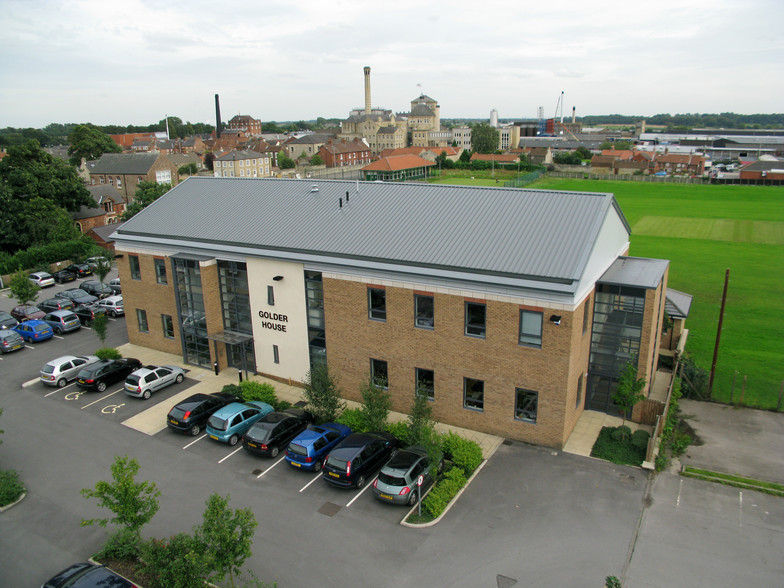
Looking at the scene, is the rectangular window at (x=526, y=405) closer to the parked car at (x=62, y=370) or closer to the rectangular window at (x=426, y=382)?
the rectangular window at (x=426, y=382)

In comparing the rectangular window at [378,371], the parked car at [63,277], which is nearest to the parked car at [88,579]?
the rectangular window at [378,371]

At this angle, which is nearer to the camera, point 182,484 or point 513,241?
point 182,484

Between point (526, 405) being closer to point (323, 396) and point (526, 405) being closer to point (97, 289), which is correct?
point (323, 396)

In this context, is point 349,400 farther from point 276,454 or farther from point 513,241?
point 513,241

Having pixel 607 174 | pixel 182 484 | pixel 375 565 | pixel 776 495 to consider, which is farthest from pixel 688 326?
pixel 607 174


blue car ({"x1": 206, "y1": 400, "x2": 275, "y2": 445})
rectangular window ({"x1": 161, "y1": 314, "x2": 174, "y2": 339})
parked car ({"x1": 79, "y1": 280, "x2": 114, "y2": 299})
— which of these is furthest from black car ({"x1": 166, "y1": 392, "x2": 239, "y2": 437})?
parked car ({"x1": 79, "y1": 280, "x2": 114, "y2": 299})
